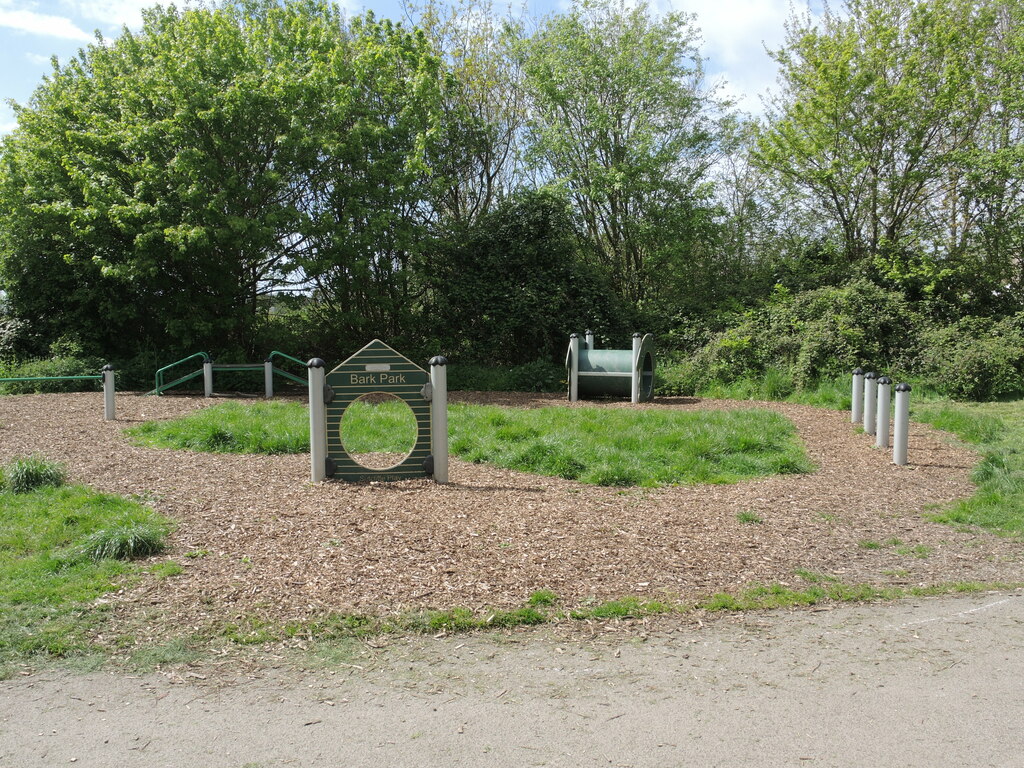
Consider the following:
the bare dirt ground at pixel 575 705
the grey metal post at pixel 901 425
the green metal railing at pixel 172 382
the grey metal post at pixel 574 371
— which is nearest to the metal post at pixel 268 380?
the green metal railing at pixel 172 382

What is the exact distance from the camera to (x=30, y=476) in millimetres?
6918

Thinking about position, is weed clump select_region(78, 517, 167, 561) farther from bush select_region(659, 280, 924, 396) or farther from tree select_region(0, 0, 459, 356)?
bush select_region(659, 280, 924, 396)

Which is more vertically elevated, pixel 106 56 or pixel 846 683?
pixel 106 56

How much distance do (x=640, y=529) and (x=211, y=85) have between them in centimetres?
1402

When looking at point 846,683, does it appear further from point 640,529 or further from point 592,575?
point 640,529

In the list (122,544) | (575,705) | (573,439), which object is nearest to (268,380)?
(573,439)

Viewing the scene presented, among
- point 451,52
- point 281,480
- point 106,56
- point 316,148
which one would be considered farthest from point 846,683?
point 451,52

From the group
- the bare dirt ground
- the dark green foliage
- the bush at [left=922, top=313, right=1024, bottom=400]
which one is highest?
the dark green foliage

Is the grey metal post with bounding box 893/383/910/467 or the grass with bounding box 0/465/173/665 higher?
the grey metal post with bounding box 893/383/910/467

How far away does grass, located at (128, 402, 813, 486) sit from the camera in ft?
26.3

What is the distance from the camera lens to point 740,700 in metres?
3.38

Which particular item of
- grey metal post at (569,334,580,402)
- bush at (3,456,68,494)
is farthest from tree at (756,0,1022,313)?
bush at (3,456,68,494)

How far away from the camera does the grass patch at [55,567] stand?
3947mm

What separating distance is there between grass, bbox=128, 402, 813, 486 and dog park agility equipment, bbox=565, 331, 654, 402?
2918 mm
